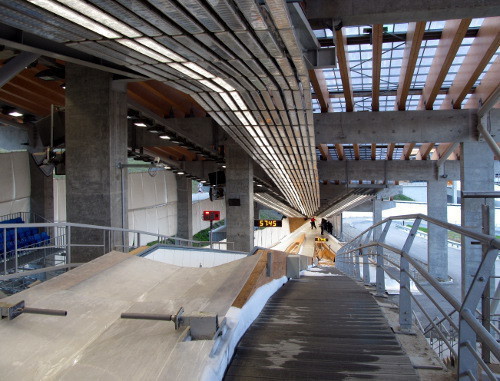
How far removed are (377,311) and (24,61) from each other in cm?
689

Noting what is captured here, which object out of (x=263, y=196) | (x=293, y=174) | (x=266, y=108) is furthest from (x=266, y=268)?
(x=263, y=196)

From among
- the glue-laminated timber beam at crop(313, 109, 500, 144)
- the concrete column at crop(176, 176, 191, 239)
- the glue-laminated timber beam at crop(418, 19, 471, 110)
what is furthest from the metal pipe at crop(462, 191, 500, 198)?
the concrete column at crop(176, 176, 191, 239)

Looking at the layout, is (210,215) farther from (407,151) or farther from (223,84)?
(223,84)

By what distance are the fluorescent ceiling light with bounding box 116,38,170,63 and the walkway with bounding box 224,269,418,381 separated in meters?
2.92

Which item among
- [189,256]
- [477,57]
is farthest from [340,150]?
[189,256]

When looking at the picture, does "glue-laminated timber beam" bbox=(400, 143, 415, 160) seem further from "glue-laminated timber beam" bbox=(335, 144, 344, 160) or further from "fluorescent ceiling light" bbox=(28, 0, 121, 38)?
"fluorescent ceiling light" bbox=(28, 0, 121, 38)

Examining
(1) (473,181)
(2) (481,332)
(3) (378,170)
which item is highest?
(3) (378,170)

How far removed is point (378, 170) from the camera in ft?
60.7

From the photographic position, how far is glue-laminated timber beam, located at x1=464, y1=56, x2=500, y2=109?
9719 millimetres

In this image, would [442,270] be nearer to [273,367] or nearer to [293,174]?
[293,174]

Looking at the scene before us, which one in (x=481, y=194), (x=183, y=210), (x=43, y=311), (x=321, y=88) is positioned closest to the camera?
(x=43, y=311)

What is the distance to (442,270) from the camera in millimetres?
17672

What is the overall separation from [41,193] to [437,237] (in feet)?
50.1

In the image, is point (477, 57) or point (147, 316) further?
point (477, 57)
